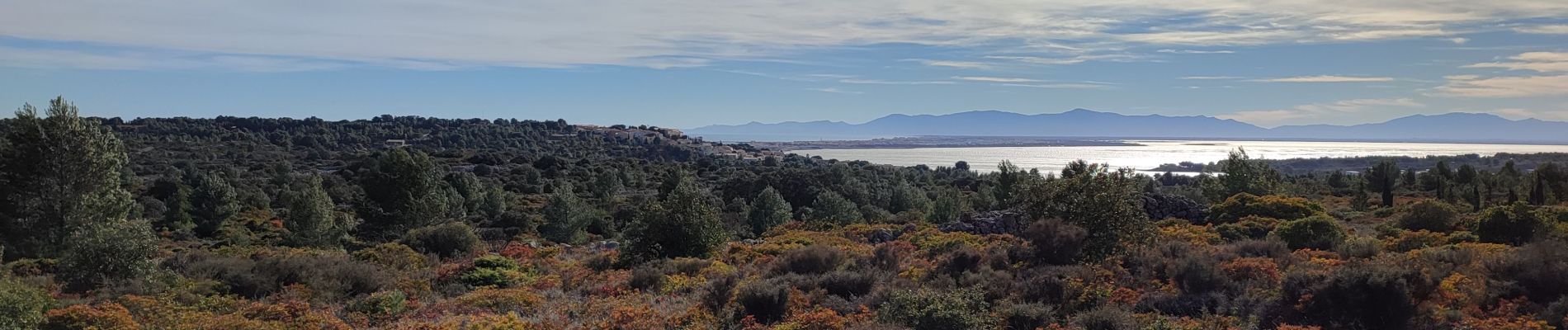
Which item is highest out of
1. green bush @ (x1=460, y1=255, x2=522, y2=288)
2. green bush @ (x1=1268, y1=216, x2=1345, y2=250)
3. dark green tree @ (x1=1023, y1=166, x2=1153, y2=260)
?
dark green tree @ (x1=1023, y1=166, x2=1153, y2=260)

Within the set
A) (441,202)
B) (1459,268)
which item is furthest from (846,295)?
(441,202)

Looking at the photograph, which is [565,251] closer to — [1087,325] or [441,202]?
[441,202]

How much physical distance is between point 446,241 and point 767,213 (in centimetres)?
2058

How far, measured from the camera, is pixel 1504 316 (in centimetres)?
1049

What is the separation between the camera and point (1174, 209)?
99.9 ft

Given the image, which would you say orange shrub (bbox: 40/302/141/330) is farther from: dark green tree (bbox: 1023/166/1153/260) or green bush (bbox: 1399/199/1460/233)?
green bush (bbox: 1399/199/1460/233)

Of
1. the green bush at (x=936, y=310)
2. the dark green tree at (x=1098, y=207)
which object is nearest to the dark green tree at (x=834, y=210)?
the dark green tree at (x=1098, y=207)

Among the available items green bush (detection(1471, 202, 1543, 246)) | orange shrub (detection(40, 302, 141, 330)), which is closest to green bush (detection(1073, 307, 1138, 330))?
orange shrub (detection(40, 302, 141, 330))

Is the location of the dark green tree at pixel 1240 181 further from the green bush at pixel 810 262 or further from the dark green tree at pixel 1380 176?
the green bush at pixel 810 262

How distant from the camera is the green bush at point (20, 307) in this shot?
9781 mm

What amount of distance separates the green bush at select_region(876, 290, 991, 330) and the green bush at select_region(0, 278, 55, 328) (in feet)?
35.5

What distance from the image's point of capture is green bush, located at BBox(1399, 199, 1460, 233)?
23156 mm

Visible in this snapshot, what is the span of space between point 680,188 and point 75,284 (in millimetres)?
11822

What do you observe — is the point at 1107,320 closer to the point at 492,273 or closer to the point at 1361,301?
the point at 1361,301
